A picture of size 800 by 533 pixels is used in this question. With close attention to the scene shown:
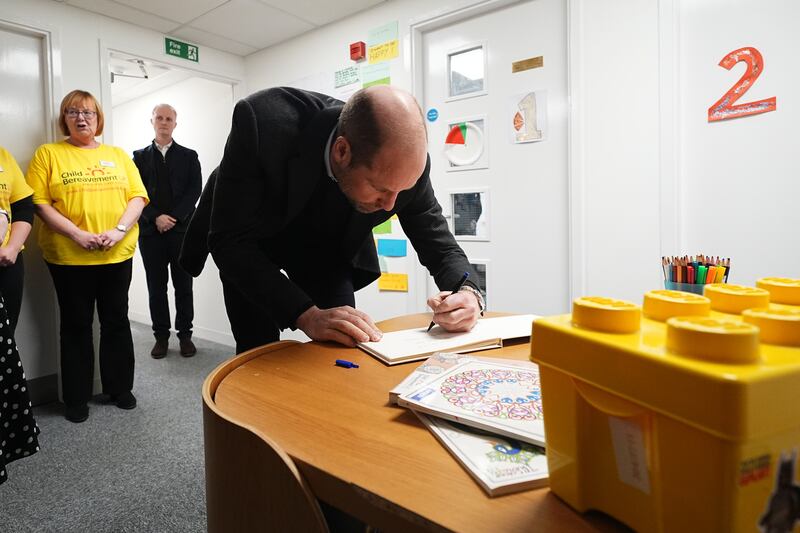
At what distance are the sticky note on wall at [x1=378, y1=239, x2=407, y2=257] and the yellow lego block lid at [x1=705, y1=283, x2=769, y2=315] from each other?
246 centimetres

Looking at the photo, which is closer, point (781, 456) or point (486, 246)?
point (781, 456)

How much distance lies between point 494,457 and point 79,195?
2.56 m

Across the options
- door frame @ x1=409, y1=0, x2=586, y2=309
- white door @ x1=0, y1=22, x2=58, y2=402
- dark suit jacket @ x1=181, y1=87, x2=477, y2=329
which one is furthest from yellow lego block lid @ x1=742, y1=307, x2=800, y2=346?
white door @ x1=0, y1=22, x2=58, y2=402

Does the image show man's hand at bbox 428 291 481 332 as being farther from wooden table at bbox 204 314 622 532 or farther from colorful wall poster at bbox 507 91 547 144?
colorful wall poster at bbox 507 91 547 144

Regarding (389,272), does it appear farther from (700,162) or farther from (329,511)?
(329,511)

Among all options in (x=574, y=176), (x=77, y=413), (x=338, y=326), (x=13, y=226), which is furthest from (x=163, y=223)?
(x=338, y=326)

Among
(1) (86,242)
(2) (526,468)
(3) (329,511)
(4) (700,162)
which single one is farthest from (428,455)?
(1) (86,242)

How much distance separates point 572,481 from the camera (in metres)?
0.40

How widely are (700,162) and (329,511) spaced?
1.95 m

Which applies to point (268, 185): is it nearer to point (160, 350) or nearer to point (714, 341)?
point (714, 341)

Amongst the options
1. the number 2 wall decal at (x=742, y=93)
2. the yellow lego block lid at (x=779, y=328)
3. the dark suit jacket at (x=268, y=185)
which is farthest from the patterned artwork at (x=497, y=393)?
the number 2 wall decal at (x=742, y=93)

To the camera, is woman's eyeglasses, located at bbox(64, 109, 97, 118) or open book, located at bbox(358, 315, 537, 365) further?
woman's eyeglasses, located at bbox(64, 109, 97, 118)

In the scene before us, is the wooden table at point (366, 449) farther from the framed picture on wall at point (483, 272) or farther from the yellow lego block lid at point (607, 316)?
the framed picture on wall at point (483, 272)

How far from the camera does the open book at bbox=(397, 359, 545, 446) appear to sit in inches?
21.2
